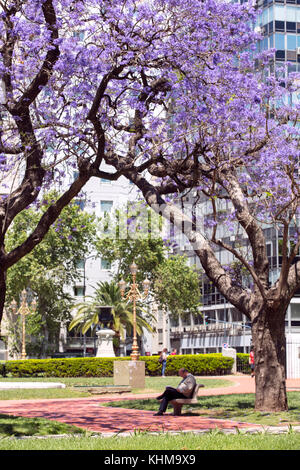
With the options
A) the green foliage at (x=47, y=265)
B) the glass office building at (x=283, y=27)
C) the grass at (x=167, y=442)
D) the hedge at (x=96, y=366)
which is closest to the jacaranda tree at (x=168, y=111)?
the grass at (x=167, y=442)

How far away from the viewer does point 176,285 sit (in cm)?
5266

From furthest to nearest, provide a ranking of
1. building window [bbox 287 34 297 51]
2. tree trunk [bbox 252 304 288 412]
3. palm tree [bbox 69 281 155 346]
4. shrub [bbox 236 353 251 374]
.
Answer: building window [bbox 287 34 297 51] → palm tree [bbox 69 281 155 346] → shrub [bbox 236 353 251 374] → tree trunk [bbox 252 304 288 412]

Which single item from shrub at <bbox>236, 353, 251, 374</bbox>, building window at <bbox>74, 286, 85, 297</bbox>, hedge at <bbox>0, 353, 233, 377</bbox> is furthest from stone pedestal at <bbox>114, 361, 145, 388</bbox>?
building window at <bbox>74, 286, 85, 297</bbox>

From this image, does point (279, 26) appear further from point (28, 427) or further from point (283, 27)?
point (28, 427)

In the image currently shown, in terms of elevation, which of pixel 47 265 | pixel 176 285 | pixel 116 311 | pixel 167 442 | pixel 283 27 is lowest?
pixel 167 442

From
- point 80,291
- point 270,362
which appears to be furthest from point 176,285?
point 270,362

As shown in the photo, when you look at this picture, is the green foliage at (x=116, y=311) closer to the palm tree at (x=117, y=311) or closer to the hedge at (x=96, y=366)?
the palm tree at (x=117, y=311)

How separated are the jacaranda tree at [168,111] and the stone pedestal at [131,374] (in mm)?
10072

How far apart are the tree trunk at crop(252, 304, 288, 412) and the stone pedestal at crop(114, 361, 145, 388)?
10586 millimetres

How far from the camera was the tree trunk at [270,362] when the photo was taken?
51.1 ft

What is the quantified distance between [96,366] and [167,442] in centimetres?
2630

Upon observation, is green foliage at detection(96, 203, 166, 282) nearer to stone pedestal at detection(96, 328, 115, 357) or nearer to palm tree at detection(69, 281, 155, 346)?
palm tree at detection(69, 281, 155, 346)

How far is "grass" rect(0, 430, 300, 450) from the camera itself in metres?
9.51

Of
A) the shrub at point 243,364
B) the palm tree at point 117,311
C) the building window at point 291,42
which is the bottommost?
the shrub at point 243,364
